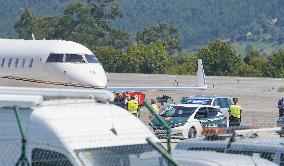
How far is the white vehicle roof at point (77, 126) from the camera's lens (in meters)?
9.19

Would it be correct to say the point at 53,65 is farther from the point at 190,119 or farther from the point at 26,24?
the point at 26,24

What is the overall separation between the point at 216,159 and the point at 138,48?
85.2m

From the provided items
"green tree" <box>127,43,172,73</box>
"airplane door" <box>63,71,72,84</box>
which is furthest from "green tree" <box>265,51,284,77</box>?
"airplane door" <box>63,71,72,84</box>

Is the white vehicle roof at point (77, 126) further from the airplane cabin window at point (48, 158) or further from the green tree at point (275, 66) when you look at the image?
the green tree at point (275, 66)

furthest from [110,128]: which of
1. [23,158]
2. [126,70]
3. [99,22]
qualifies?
[99,22]

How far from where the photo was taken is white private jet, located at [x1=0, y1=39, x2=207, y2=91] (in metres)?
32.8

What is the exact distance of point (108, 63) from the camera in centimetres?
9162

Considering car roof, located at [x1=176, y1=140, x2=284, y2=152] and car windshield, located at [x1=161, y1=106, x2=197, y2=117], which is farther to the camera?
car windshield, located at [x1=161, y1=106, x2=197, y2=117]

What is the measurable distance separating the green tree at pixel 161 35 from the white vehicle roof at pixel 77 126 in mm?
118381

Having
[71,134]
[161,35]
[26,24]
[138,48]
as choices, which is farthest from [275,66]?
[71,134]

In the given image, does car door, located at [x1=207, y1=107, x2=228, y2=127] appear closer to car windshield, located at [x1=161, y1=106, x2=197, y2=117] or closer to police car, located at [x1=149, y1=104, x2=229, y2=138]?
police car, located at [x1=149, y1=104, x2=229, y2=138]

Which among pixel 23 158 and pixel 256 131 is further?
pixel 256 131

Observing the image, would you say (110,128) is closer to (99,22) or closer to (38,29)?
(99,22)

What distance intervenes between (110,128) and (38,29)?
128997mm
